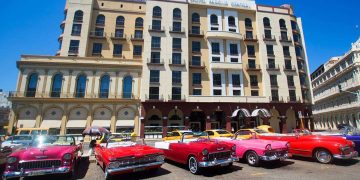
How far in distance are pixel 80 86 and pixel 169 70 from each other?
559 inches

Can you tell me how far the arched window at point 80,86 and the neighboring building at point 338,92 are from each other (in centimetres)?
4879

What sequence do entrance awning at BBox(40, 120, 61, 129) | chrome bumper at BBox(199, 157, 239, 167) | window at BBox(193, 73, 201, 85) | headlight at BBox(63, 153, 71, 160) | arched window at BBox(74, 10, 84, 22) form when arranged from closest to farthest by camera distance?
headlight at BBox(63, 153, 71, 160), chrome bumper at BBox(199, 157, 239, 167), entrance awning at BBox(40, 120, 61, 129), window at BBox(193, 73, 201, 85), arched window at BBox(74, 10, 84, 22)

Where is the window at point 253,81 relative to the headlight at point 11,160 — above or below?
above

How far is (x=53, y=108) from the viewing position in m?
28.9

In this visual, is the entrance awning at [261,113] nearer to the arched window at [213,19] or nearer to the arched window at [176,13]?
the arched window at [213,19]

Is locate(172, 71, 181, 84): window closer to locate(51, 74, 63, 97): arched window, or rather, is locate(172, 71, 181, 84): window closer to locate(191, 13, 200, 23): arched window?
locate(191, 13, 200, 23): arched window

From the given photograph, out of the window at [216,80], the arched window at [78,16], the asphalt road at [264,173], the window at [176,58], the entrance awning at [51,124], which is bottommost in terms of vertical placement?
the asphalt road at [264,173]

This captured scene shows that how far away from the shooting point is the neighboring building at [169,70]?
96.5ft

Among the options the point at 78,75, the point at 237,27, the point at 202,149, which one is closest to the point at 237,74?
the point at 237,27

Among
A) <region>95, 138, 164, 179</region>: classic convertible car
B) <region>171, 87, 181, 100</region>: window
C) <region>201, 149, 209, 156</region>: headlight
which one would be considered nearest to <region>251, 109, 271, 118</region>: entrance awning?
<region>171, 87, 181, 100</region>: window

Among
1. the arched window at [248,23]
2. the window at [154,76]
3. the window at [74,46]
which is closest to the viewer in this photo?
the window at [154,76]

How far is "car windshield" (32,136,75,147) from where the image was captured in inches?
349

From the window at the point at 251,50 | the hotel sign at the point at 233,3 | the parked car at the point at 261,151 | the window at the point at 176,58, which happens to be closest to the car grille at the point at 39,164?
the parked car at the point at 261,151

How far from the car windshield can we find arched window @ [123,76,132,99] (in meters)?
21.5
